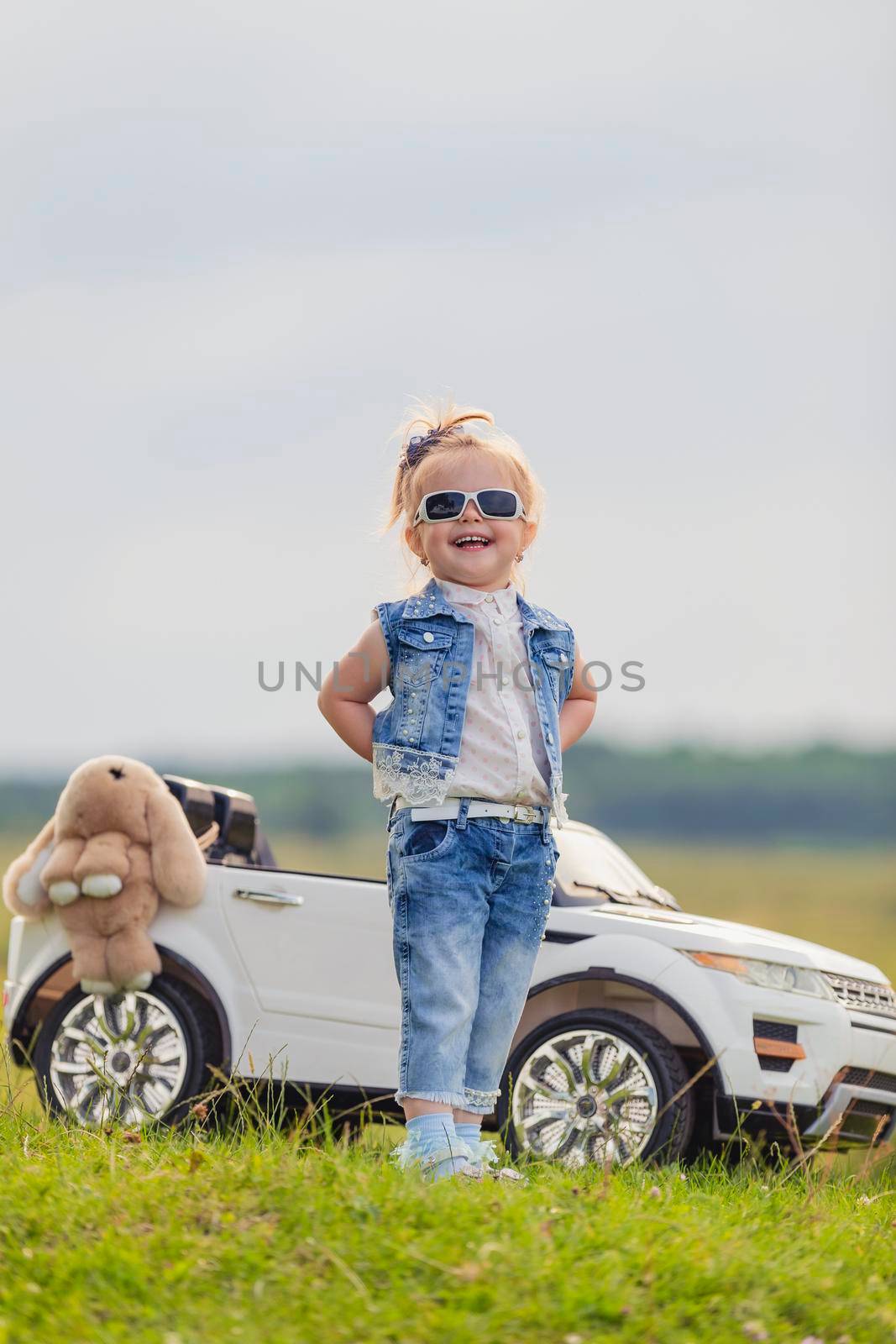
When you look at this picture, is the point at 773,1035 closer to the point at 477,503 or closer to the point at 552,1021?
the point at 552,1021

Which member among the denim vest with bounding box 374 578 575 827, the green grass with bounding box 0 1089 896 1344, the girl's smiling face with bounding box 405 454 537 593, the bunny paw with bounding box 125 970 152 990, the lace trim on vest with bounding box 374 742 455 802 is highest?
the girl's smiling face with bounding box 405 454 537 593

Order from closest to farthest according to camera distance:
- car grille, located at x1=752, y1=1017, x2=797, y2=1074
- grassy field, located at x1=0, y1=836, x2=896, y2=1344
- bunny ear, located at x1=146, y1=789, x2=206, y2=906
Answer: grassy field, located at x1=0, y1=836, x2=896, y2=1344 → car grille, located at x1=752, y1=1017, x2=797, y2=1074 → bunny ear, located at x1=146, y1=789, x2=206, y2=906

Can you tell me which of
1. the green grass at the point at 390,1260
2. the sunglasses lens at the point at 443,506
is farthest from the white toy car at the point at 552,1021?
the sunglasses lens at the point at 443,506

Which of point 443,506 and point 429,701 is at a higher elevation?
point 443,506

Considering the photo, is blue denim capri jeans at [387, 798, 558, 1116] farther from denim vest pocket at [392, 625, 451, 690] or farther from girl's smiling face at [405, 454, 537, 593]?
girl's smiling face at [405, 454, 537, 593]

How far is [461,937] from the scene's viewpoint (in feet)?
14.9

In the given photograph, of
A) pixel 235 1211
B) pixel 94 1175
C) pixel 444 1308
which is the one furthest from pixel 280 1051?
pixel 444 1308

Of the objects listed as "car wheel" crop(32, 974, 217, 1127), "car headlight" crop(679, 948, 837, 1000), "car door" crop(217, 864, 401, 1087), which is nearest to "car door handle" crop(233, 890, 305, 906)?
"car door" crop(217, 864, 401, 1087)

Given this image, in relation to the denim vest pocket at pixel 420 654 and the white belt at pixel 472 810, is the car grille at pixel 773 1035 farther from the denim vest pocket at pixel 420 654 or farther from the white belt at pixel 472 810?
the denim vest pocket at pixel 420 654

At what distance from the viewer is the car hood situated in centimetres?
638

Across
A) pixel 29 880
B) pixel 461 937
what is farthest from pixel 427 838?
pixel 29 880

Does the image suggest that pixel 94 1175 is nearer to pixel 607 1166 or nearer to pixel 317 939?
pixel 607 1166

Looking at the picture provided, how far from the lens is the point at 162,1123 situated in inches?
249

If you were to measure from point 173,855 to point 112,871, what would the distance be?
0.26 meters
